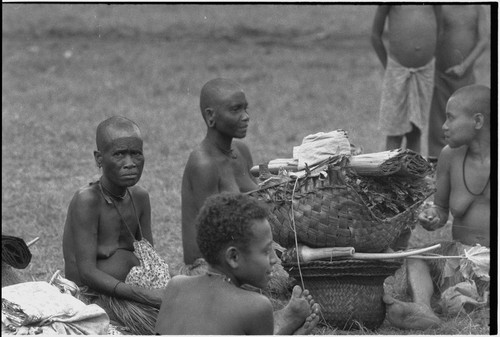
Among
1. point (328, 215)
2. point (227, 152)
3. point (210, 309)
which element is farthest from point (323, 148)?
point (210, 309)

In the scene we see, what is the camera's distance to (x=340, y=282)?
4.66 metres

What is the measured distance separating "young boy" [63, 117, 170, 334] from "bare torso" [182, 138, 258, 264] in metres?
0.51

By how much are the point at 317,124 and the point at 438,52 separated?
2110mm

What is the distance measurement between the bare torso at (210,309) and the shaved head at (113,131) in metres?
1.32

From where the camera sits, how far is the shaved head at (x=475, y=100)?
538 cm

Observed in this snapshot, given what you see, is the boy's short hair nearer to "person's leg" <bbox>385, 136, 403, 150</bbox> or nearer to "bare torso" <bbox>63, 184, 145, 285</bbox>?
"bare torso" <bbox>63, 184, 145, 285</bbox>

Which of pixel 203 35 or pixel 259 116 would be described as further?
pixel 203 35

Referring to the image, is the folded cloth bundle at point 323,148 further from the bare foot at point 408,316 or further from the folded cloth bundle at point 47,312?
the folded cloth bundle at point 47,312

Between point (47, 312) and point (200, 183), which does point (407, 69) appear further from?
point (47, 312)

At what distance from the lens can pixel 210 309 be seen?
10.8 feet

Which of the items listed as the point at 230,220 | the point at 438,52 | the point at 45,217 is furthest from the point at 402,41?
the point at 230,220

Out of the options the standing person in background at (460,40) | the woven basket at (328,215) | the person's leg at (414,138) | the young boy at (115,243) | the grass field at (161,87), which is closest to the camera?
the young boy at (115,243)

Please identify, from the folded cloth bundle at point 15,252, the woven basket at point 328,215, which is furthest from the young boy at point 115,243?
the woven basket at point 328,215

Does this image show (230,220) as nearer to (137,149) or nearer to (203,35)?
(137,149)
